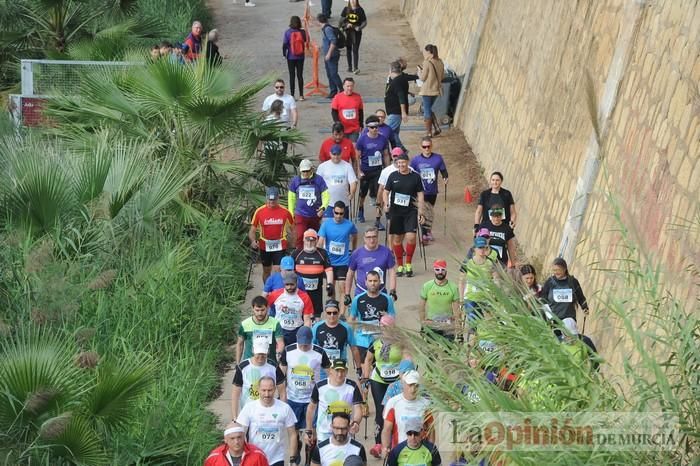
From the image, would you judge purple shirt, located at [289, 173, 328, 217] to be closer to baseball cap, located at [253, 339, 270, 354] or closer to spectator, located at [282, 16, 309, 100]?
baseball cap, located at [253, 339, 270, 354]

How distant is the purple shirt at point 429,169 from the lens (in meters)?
20.2

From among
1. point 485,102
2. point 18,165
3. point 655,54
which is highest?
point 655,54

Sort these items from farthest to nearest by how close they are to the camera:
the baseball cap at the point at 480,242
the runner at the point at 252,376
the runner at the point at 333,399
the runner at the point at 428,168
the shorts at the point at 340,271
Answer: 1. the runner at the point at 428,168
2. the shorts at the point at 340,271
3. the baseball cap at the point at 480,242
4. the runner at the point at 252,376
5. the runner at the point at 333,399

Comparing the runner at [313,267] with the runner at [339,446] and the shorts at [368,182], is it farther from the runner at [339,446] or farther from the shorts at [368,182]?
the shorts at [368,182]

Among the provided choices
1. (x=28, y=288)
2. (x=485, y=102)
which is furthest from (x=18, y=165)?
(x=485, y=102)

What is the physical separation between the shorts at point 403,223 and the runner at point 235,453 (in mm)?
7485

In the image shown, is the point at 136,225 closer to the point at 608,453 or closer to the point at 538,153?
the point at 538,153

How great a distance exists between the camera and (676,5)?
52.4 feet

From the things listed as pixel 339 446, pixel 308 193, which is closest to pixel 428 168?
pixel 308 193

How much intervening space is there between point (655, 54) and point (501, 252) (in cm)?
304

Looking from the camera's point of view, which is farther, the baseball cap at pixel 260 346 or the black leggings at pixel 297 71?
the black leggings at pixel 297 71

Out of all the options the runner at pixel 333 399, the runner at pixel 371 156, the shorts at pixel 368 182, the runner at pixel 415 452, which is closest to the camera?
the runner at pixel 415 452

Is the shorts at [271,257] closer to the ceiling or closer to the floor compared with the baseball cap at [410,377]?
closer to the floor

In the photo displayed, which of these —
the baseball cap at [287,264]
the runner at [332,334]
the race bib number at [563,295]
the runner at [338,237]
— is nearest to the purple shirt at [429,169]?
the runner at [338,237]
